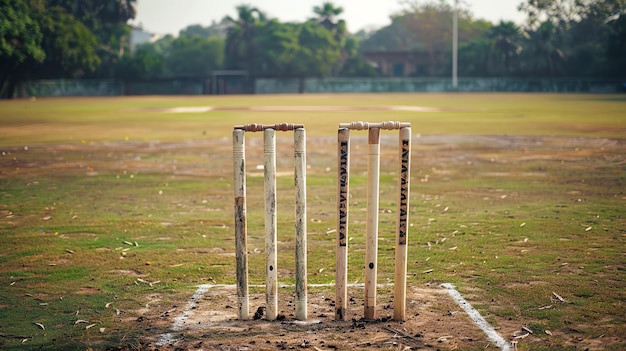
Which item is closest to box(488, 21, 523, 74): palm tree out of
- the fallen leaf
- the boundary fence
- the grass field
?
the boundary fence

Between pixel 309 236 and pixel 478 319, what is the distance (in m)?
4.03

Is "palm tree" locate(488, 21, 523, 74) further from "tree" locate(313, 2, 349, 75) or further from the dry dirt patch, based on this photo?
the dry dirt patch

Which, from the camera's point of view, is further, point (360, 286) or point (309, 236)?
point (309, 236)

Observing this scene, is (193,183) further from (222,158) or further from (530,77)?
(530,77)

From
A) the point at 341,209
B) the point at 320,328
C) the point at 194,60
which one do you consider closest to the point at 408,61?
the point at 194,60

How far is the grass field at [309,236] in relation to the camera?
6.56 metres

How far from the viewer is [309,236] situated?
33.5 feet

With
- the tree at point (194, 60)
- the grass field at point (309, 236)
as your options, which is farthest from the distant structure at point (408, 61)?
the grass field at point (309, 236)

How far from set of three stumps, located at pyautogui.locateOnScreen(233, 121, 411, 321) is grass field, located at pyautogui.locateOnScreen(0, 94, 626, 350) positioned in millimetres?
753

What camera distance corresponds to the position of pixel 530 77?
93.2 meters

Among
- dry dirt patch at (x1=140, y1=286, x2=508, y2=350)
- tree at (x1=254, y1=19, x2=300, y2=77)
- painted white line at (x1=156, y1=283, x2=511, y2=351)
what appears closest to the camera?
dry dirt patch at (x1=140, y1=286, x2=508, y2=350)

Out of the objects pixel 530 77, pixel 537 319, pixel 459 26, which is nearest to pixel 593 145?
pixel 537 319

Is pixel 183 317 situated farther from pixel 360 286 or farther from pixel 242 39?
pixel 242 39

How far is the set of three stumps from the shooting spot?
6203 mm
